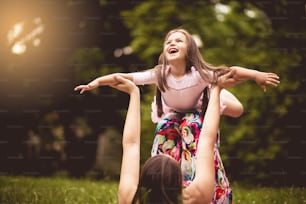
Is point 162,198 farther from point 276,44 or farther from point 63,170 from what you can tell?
point 63,170

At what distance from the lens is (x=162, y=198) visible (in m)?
1.83

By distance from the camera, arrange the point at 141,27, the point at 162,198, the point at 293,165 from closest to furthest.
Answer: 1. the point at 162,198
2. the point at 293,165
3. the point at 141,27

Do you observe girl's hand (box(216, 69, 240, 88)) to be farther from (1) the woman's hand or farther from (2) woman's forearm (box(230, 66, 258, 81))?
(1) the woman's hand

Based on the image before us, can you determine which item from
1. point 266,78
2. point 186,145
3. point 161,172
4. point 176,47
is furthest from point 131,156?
point 176,47

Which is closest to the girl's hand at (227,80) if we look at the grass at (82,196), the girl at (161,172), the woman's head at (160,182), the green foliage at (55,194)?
the girl at (161,172)

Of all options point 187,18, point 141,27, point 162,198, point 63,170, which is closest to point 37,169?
point 63,170

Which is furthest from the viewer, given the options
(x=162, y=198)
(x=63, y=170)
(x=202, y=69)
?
(x=63, y=170)

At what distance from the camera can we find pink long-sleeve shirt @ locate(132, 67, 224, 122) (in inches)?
105

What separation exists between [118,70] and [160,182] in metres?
6.61

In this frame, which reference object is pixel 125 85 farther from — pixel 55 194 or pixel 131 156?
pixel 55 194

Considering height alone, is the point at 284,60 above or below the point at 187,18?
below

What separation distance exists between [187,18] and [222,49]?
0.68 metres

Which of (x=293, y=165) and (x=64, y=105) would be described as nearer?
(x=293, y=165)

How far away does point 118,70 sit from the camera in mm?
8367
